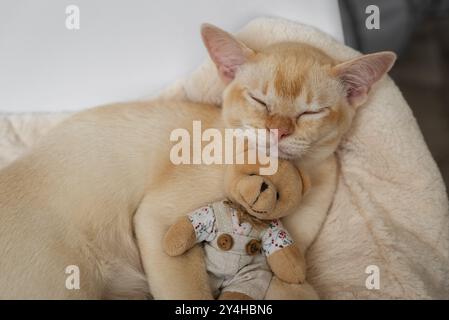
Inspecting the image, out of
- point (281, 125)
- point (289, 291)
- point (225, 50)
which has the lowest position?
point (289, 291)

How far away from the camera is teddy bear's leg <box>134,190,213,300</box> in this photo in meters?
0.94

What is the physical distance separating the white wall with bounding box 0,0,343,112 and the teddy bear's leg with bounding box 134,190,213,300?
0.50 metres

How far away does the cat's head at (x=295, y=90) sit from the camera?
967 millimetres

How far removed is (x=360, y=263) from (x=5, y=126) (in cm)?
114

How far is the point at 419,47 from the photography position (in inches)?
74.0

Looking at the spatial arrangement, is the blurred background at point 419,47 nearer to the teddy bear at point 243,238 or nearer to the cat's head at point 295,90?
the cat's head at point 295,90

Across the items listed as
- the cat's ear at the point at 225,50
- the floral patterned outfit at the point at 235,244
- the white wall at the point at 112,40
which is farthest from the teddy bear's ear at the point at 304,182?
the white wall at the point at 112,40

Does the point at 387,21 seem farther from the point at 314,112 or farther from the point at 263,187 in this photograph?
the point at 263,187

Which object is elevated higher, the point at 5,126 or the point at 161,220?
the point at 5,126

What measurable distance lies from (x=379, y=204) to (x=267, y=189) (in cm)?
45

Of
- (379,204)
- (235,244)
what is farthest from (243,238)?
(379,204)

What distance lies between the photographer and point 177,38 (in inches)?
54.6

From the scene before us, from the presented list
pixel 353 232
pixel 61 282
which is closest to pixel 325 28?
pixel 353 232
